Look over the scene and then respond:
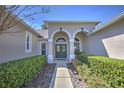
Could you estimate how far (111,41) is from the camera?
11711 mm

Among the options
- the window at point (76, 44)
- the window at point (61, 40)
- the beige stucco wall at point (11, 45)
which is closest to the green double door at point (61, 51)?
the window at point (61, 40)

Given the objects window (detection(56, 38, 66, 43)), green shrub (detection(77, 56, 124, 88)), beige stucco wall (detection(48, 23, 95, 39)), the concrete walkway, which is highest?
beige stucco wall (detection(48, 23, 95, 39))

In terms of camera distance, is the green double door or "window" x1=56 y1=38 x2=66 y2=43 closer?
"window" x1=56 y1=38 x2=66 y2=43

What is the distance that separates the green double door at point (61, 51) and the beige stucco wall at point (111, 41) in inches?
364

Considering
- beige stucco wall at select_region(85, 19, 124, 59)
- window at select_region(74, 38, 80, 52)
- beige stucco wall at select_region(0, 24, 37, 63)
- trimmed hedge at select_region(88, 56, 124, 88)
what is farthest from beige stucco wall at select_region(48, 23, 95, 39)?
trimmed hedge at select_region(88, 56, 124, 88)

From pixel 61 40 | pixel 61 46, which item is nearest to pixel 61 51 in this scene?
pixel 61 46

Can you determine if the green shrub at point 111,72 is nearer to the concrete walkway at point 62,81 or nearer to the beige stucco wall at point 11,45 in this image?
the concrete walkway at point 62,81

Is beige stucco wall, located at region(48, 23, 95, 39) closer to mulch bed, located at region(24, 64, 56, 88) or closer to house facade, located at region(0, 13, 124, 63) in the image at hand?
house facade, located at region(0, 13, 124, 63)

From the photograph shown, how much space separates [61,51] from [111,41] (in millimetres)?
13520

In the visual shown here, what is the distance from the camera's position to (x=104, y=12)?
13.0m

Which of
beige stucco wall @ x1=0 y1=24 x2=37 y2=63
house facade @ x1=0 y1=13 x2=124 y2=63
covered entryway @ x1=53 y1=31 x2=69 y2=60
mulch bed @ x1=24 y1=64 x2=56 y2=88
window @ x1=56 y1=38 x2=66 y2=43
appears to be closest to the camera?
mulch bed @ x1=24 y1=64 x2=56 y2=88

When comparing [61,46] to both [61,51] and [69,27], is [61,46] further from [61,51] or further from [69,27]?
[69,27]

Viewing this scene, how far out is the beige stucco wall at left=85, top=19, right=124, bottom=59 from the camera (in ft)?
32.7
